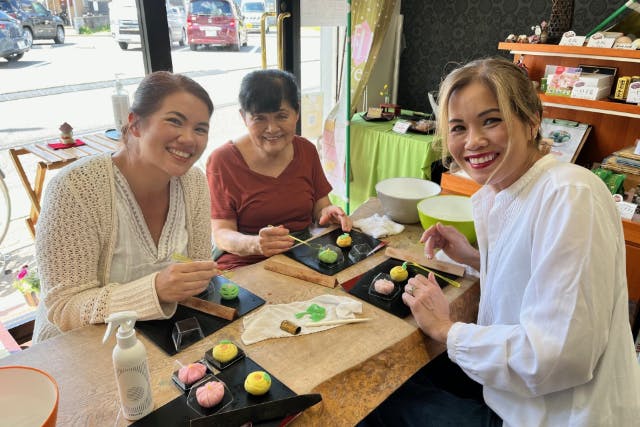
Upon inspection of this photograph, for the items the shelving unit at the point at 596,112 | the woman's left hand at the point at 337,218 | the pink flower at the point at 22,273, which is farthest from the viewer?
the pink flower at the point at 22,273

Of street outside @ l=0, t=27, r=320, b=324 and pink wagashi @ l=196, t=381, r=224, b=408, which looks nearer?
pink wagashi @ l=196, t=381, r=224, b=408

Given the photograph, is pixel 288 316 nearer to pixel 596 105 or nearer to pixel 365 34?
pixel 596 105

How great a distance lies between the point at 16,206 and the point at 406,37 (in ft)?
Result: 10.6

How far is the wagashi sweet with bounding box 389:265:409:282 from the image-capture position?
1.30 m

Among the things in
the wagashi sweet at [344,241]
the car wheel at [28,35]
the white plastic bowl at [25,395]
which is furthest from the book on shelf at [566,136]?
the car wheel at [28,35]

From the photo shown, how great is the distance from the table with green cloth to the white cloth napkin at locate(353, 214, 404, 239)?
1.46m

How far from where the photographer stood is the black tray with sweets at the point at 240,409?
2.68ft

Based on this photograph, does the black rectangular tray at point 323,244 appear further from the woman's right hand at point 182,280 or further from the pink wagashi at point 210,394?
the pink wagashi at point 210,394

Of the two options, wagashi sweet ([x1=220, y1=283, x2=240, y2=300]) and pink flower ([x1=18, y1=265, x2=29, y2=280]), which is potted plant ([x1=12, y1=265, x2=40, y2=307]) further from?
wagashi sweet ([x1=220, y1=283, x2=240, y2=300])

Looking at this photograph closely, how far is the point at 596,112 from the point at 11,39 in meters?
3.04

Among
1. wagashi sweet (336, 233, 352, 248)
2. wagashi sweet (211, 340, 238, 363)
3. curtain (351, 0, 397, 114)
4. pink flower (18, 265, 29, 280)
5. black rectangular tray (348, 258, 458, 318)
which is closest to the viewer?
wagashi sweet (211, 340, 238, 363)

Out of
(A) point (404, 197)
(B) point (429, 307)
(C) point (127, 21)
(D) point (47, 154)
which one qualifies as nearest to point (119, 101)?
(D) point (47, 154)

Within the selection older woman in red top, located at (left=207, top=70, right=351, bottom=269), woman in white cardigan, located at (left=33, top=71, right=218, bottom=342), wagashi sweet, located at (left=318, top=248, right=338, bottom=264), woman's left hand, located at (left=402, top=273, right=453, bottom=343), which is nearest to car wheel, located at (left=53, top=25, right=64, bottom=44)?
older woman in red top, located at (left=207, top=70, right=351, bottom=269)

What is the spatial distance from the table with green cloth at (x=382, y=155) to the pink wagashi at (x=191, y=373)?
7.89 feet
